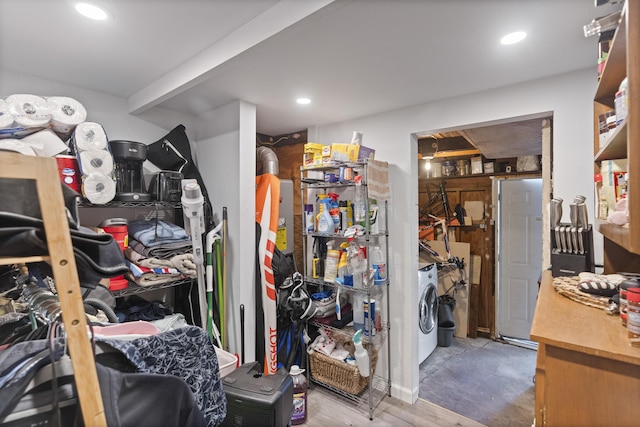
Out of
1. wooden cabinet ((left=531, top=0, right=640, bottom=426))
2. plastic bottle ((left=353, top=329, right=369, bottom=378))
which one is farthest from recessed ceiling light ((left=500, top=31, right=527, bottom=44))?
plastic bottle ((left=353, top=329, right=369, bottom=378))

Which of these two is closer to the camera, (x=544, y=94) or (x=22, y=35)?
(x=22, y=35)

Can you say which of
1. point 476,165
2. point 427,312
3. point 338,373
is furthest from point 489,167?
point 338,373

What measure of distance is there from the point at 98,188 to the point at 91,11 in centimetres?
93

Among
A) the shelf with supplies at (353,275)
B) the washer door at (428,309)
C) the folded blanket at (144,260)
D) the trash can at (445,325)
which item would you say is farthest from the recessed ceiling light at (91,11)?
the trash can at (445,325)

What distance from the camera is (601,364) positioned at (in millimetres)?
748

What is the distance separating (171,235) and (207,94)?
1032 millimetres

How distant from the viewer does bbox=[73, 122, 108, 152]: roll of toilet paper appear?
1747mm

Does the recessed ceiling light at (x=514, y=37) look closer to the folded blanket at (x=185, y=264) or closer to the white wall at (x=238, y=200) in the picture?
the white wall at (x=238, y=200)

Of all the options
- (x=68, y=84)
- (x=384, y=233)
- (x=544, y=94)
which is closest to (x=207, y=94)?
(x=68, y=84)

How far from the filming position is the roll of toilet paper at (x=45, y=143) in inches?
63.5

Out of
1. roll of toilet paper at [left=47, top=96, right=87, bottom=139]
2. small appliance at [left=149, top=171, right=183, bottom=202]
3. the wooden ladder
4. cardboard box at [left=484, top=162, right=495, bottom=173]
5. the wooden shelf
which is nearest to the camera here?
the wooden ladder

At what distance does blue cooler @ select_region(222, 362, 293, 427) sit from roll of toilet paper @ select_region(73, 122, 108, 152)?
1.55 metres

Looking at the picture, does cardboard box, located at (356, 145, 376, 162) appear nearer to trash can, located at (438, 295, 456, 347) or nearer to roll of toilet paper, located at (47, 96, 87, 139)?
roll of toilet paper, located at (47, 96, 87, 139)

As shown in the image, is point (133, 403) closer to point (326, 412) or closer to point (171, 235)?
point (171, 235)
